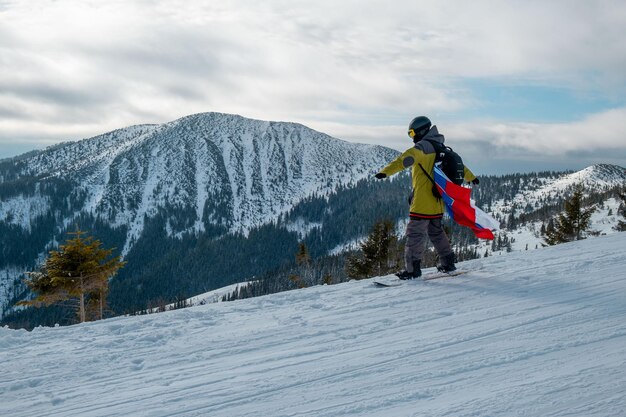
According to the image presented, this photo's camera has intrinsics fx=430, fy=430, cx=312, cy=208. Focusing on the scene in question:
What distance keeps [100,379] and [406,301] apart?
3695 millimetres

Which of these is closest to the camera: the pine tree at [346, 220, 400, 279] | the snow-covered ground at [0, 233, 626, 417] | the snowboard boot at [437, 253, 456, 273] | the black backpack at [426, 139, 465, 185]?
the snow-covered ground at [0, 233, 626, 417]

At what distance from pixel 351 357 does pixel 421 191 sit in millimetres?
3577

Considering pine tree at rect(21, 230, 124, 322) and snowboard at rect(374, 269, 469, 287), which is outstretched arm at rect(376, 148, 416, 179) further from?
pine tree at rect(21, 230, 124, 322)

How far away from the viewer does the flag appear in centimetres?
670

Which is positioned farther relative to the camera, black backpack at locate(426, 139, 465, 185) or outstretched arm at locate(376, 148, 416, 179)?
black backpack at locate(426, 139, 465, 185)

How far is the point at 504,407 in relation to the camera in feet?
9.20

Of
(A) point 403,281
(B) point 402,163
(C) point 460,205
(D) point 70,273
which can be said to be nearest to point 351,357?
(A) point 403,281

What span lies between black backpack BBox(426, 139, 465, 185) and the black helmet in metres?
0.24

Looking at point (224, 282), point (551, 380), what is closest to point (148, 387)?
point (551, 380)

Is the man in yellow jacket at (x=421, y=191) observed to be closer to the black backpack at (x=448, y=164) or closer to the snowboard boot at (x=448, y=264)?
the black backpack at (x=448, y=164)

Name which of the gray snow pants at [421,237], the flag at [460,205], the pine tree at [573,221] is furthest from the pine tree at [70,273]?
the pine tree at [573,221]

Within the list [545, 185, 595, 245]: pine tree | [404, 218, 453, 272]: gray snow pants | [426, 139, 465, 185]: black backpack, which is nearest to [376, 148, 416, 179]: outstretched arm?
[426, 139, 465, 185]: black backpack

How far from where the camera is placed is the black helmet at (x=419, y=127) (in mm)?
6707

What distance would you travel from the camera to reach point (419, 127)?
6.70 metres
